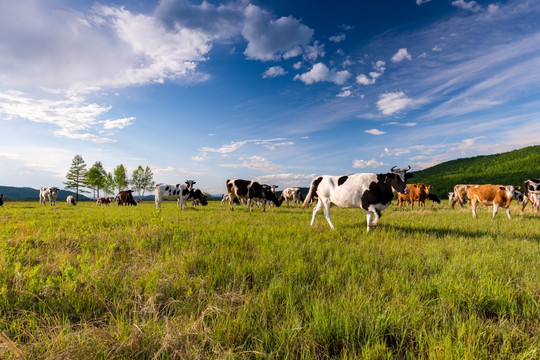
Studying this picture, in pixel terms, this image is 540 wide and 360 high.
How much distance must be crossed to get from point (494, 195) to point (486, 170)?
107m

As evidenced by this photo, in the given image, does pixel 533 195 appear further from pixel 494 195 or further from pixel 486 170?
pixel 486 170

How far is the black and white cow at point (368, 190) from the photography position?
26.4 feet

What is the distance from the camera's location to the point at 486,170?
92.3 meters

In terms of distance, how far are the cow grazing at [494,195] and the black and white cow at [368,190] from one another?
790cm

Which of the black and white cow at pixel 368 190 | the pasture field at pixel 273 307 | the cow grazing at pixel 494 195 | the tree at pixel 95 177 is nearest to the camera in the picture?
the pasture field at pixel 273 307

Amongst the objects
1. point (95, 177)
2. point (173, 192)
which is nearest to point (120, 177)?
point (95, 177)

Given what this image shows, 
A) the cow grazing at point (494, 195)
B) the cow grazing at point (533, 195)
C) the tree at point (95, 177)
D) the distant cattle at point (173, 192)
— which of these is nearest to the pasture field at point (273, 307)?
the cow grazing at point (494, 195)

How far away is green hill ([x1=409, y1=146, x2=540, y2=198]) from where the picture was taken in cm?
7231

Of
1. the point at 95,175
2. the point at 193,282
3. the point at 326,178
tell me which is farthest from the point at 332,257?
the point at 95,175

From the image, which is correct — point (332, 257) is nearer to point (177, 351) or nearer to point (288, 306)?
point (288, 306)

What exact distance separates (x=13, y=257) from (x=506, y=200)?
19532 millimetres

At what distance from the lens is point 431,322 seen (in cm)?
234

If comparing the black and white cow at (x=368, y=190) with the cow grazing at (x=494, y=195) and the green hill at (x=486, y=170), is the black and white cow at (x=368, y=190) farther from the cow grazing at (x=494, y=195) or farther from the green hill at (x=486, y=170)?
the green hill at (x=486, y=170)

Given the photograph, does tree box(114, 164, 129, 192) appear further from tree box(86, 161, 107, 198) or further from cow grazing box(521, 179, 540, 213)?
cow grazing box(521, 179, 540, 213)
